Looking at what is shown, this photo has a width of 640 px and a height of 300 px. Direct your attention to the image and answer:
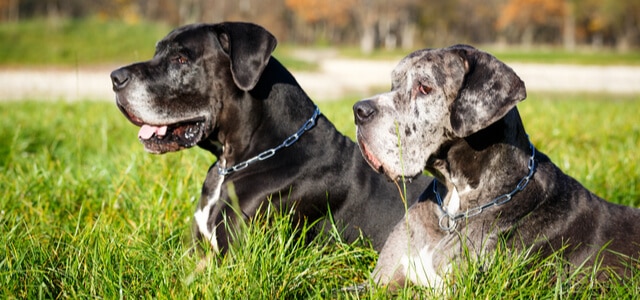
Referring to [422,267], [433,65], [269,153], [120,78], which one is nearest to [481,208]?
[422,267]

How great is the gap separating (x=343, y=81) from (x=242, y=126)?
21.3m

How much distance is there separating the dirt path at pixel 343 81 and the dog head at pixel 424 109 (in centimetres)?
1076

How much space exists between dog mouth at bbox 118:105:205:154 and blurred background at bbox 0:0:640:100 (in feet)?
3.83

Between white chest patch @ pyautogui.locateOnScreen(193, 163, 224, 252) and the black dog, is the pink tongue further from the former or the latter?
white chest patch @ pyautogui.locateOnScreen(193, 163, 224, 252)

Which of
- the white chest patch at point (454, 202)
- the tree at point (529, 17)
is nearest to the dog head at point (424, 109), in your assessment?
the white chest patch at point (454, 202)

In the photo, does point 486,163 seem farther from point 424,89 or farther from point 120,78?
point 120,78

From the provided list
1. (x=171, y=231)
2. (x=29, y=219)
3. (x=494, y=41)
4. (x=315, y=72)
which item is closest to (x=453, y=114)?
(x=171, y=231)

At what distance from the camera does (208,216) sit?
12.9 feet

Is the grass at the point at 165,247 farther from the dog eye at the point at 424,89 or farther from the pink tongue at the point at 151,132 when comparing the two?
the dog eye at the point at 424,89

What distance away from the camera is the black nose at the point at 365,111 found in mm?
3236

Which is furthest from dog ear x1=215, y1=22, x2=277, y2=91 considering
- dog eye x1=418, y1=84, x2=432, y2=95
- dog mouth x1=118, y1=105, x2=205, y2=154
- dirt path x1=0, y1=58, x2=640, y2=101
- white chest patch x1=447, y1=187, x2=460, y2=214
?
dirt path x1=0, y1=58, x2=640, y2=101

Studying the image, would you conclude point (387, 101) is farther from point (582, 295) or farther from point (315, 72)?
point (315, 72)

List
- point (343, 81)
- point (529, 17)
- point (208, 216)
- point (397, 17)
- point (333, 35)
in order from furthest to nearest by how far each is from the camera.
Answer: point (333, 35), point (529, 17), point (397, 17), point (343, 81), point (208, 216)

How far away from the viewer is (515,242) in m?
3.24
